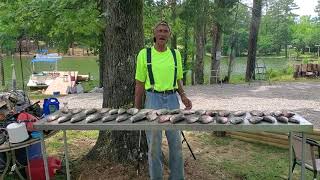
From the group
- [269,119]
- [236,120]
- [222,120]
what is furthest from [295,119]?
[222,120]

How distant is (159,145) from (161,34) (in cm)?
123

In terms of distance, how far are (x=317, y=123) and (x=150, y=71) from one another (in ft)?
20.0

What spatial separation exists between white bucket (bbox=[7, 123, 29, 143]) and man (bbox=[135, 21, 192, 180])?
1.42 m

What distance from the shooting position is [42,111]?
20.2 ft

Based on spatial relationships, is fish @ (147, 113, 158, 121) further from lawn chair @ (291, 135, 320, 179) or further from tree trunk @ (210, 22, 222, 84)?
tree trunk @ (210, 22, 222, 84)

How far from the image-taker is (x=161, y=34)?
442cm

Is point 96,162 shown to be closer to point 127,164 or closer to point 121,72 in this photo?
point 127,164

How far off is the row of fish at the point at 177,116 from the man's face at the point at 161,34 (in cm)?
77

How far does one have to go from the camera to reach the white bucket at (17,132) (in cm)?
474

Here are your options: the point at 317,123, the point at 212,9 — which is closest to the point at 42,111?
the point at 317,123

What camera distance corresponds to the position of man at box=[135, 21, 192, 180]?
177 inches

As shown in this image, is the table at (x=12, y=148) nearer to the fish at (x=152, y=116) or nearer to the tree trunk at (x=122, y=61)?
the tree trunk at (x=122, y=61)

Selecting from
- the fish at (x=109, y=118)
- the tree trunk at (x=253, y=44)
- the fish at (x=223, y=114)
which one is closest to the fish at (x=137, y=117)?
the fish at (x=109, y=118)

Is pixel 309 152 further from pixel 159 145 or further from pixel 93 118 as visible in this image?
pixel 93 118
